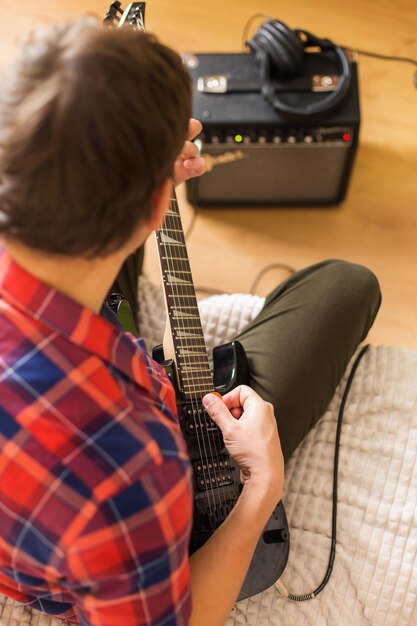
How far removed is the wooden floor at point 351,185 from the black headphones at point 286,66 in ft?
1.10

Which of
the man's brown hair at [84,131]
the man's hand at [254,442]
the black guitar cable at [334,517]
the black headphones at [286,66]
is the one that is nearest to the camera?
the man's brown hair at [84,131]

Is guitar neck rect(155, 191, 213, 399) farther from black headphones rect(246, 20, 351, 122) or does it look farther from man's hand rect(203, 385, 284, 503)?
black headphones rect(246, 20, 351, 122)

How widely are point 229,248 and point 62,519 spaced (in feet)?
3.88

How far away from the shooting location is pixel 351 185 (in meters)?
1.77

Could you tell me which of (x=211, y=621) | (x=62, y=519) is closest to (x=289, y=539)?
(x=211, y=621)

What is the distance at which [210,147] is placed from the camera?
4.97 ft

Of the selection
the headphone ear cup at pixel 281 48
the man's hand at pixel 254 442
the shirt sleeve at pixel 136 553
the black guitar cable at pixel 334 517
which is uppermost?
the headphone ear cup at pixel 281 48

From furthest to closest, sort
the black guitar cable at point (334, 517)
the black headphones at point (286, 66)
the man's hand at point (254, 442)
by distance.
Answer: the black headphones at point (286, 66), the black guitar cable at point (334, 517), the man's hand at point (254, 442)

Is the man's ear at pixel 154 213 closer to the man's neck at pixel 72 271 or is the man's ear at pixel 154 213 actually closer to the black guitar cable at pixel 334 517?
the man's neck at pixel 72 271

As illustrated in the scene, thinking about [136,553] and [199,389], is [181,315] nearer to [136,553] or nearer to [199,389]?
[199,389]

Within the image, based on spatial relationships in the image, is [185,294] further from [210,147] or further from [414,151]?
[414,151]

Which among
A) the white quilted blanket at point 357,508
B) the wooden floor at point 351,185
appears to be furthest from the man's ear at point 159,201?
the wooden floor at point 351,185

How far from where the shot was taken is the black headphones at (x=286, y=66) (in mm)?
1445

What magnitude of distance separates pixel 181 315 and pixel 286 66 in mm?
681
